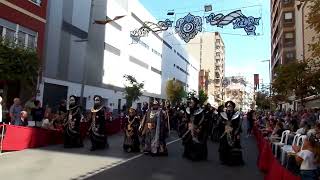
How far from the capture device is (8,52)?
74.8 feet

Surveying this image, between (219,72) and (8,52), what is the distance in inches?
5718

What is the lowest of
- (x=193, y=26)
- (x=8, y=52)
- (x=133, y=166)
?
(x=133, y=166)

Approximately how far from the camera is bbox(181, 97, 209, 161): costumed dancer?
15.1 m

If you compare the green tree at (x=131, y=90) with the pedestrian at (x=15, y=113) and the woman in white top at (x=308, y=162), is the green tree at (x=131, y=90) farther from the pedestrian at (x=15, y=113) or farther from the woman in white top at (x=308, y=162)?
the woman in white top at (x=308, y=162)

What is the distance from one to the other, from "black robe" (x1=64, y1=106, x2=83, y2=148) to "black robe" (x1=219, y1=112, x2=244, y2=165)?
5.65 metres

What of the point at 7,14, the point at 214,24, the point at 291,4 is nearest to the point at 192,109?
the point at 214,24

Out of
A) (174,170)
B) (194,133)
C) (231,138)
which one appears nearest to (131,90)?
(194,133)

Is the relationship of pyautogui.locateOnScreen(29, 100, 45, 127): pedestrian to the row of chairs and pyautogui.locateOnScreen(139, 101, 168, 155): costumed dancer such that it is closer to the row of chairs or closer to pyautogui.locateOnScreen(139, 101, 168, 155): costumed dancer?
pyautogui.locateOnScreen(139, 101, 168, 155): costumed dancer

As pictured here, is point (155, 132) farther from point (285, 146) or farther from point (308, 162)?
point (308, 162)

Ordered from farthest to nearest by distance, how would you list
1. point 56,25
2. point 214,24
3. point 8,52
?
point 56,25 < point 214,24 < point 8,52

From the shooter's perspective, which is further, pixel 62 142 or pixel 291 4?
pixel 291 4

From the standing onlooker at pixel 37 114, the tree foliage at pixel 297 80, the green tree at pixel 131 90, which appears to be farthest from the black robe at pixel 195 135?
the green tree at pixel 131 90

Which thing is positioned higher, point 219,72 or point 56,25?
point 219,72

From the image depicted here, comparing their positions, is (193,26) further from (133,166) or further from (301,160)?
(301,160)
